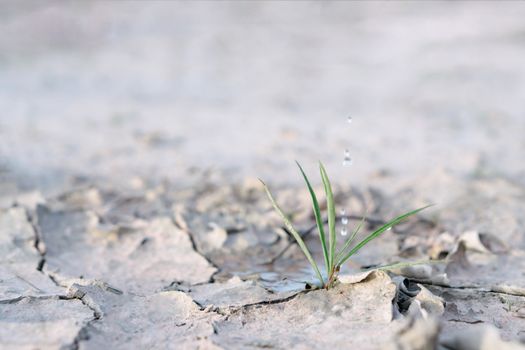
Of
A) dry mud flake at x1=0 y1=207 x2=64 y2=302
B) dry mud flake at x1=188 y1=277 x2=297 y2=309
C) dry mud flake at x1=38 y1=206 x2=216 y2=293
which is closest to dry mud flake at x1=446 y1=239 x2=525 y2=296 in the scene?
dry mud flake at x1=188 y1=277 x2=297 y2=309

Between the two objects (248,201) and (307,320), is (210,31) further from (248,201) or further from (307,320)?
(307,320)

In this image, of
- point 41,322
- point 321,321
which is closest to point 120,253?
point 41,322

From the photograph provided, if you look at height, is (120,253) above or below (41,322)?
below

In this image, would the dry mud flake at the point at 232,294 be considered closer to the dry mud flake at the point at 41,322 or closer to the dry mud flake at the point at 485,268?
the dry mud flake at the point at 41,322

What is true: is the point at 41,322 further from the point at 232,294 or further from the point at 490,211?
the point at 490,211

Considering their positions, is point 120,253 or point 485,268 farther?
point 120,253

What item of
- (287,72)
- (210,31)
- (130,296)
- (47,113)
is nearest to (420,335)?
(130,296)
